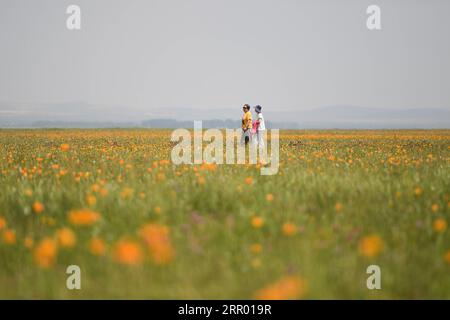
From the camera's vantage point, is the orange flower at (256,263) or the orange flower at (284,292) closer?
the orange flower at (284,292)

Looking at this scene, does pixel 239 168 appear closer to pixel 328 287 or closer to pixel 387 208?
pixel 387 208

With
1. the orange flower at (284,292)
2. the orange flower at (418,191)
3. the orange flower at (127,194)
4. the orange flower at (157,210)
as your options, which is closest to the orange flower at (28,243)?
the orange flower at (157,210)

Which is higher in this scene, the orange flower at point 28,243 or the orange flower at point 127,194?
the orange flower at point 127,194

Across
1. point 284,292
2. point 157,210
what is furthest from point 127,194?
point 284,292

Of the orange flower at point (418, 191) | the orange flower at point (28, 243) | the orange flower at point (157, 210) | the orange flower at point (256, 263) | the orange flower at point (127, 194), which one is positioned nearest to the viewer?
the orange flower at point (256, 263)

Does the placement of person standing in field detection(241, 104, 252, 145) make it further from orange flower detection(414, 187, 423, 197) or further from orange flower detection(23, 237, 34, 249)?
orange flower detection(23, 237, 34, 249)

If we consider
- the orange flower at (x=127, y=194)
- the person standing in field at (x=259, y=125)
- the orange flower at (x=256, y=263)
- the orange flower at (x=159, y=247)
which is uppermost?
the person standing in field at (x=259, y=125)

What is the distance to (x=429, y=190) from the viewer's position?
5.39 m

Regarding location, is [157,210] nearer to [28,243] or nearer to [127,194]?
[127,194]

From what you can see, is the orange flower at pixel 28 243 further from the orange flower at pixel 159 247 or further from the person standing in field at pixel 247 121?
the person standing in field at pixel 247 121

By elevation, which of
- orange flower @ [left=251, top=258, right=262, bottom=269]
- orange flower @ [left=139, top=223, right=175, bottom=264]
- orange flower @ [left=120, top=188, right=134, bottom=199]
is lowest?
orange flower @ [left=251, top=258, right=262, bottom=269]

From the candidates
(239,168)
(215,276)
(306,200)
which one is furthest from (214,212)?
(239,168)

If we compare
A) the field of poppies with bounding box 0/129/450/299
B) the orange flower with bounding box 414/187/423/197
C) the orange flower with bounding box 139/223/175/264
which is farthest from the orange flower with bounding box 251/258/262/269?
the orange flower with bounding box 414/187/423/197

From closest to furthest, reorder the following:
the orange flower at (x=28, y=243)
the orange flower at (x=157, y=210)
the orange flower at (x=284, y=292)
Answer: the orange flower at (x=284, y=292) → the orange flower at (x=28, y=243) → the orange flower at (x=157, y=210)
